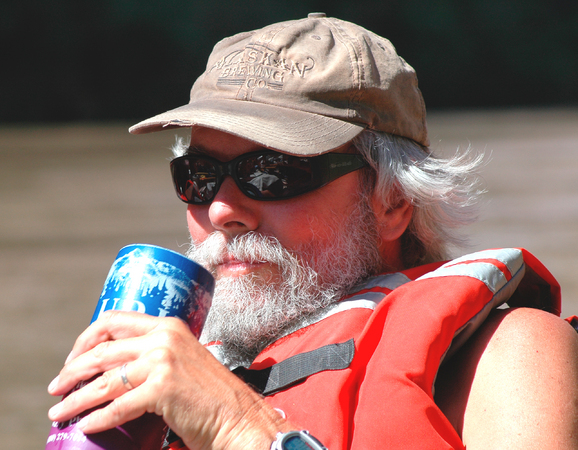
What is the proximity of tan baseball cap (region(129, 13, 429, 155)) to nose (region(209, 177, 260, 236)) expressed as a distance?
0.20 m

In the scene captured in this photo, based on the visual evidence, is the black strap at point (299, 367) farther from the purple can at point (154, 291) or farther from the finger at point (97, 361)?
the finger at point (97, 361)

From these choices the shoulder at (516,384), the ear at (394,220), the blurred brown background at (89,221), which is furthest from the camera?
the blurred brown background at (89,221)

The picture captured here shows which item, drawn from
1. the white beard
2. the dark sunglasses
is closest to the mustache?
the white beard

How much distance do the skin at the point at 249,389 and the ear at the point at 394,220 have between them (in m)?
0.52

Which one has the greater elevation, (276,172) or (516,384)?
(276,172)

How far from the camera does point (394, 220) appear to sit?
2014 millimetres

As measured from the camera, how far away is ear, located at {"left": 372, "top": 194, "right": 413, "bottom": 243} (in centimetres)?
200

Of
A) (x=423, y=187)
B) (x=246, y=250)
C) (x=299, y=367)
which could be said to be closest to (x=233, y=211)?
(x=246, y=250)

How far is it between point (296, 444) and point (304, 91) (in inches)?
38.4

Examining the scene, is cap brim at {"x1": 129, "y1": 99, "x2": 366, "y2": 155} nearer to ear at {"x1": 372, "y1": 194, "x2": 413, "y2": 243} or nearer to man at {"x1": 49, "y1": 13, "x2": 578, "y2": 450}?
man at {"x1": 49, "y1": 13, "x2": 578, "y2": 450}

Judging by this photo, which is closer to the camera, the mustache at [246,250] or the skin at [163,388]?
the skin at [163,388]

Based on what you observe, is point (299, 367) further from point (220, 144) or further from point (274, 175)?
point (220, 144)

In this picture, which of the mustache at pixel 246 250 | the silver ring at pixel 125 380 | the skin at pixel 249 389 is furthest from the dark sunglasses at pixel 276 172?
the silver ring at pixel 125 380

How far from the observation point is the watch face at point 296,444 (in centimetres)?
121
